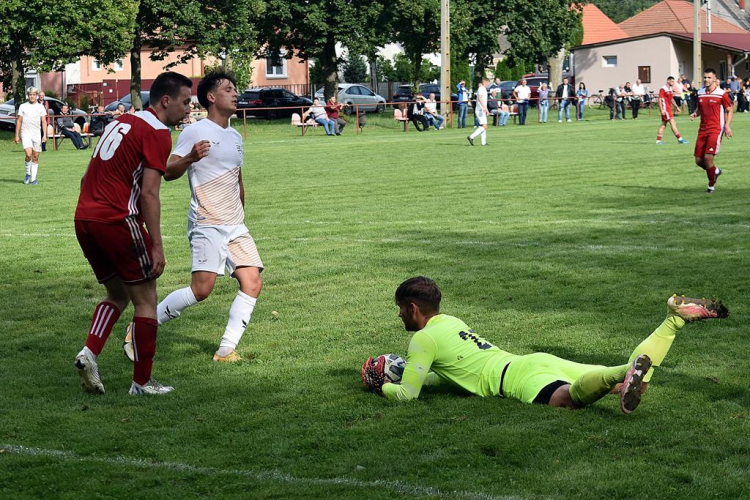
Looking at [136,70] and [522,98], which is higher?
[136,70]

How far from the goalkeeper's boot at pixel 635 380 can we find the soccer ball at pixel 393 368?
4.79ft

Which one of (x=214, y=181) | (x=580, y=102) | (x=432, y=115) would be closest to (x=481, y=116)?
(x=432, y=115)

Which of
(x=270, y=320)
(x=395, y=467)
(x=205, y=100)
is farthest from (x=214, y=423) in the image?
(x=270, y=320)

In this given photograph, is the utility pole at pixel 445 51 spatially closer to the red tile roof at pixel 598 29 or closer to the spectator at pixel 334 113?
the spectator at pixel 334 113

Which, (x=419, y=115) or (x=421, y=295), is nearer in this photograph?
(x=421, y=295)

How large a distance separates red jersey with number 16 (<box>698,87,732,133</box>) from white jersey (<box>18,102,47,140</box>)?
13.1 m

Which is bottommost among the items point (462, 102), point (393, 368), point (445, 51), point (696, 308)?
point (393, 368)

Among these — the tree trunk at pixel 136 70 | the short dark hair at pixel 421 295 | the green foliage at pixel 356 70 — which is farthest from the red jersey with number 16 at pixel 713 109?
the green foliage at pixel 356 70

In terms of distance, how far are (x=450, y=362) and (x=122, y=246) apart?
2.02 m

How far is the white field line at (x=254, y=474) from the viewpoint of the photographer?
194 inches

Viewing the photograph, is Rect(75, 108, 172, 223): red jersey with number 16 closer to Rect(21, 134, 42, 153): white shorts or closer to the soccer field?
the soccer field

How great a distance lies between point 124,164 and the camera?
653 centimetres

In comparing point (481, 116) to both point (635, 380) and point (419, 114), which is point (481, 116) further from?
point (635, 380)

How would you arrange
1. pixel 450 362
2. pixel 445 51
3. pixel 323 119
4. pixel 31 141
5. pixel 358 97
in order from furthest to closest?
pixel 358 97 < pixel 445 51 < pixel 323 119 < pixel 31 141 < pixel 450 362
